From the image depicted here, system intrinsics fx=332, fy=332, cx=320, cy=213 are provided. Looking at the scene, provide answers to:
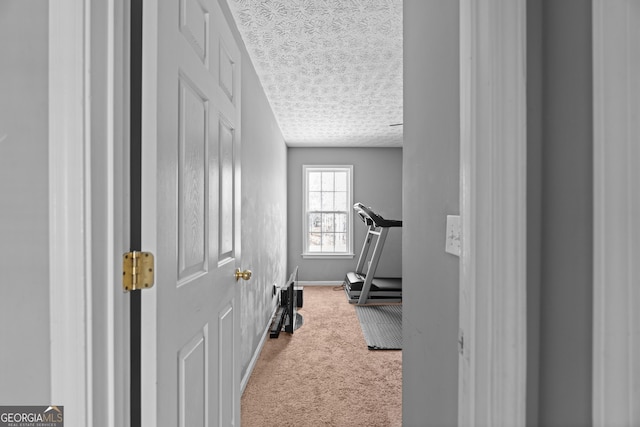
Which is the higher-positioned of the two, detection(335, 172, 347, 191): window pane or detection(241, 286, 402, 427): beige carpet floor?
detection(335, 172, 347, 191): window pane

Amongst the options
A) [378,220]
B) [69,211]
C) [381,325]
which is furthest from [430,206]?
[378,220]

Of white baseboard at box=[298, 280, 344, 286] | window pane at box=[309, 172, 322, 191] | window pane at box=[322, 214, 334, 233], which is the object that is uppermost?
window pane at box=[309, 172, 322, 191]

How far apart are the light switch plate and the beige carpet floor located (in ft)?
4.92

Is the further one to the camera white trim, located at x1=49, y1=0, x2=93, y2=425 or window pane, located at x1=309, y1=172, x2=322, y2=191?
window pane, located at x1=309, y1=172, x2=322, y2=191

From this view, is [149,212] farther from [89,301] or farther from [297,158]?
[297,158]

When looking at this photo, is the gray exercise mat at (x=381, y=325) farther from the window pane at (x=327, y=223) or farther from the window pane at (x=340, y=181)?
the window pane at (x=340, y=181)

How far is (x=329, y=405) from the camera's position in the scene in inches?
83.6

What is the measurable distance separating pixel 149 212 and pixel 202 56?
62 cm

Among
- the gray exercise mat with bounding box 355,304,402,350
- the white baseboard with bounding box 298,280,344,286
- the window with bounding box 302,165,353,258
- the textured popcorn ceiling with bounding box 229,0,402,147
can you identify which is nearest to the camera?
the textured popcorn ceiling with bounding box 229,0,402,147

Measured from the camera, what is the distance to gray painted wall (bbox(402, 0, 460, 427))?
97cm

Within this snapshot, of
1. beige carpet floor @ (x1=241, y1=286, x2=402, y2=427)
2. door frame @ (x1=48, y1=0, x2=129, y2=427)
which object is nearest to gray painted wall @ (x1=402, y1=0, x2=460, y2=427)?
beige carpet floor @ (x1=241, y1=286, x2=402, y2=427)

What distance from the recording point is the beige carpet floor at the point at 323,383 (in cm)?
200

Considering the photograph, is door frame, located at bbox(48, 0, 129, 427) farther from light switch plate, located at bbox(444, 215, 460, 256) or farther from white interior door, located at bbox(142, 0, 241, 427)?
light switch plate, located at bbox(444, 215, 460, 256)
